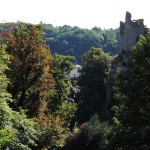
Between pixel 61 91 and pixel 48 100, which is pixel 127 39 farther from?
pixel 48 100

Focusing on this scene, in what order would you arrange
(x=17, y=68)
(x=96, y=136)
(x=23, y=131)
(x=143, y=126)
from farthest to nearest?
(x=96, y=136) → (x=17, y=68) → (x=143, y=126) → (x=23, y=131)

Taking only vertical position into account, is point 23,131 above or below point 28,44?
below

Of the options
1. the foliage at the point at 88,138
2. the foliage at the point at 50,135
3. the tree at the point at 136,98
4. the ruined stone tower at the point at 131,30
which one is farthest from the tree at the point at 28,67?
the ruined stone tower at the point at 131,30

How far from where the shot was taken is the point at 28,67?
102ft

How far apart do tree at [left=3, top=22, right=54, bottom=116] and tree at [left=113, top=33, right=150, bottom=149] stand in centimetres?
871

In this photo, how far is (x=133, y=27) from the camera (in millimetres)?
56875

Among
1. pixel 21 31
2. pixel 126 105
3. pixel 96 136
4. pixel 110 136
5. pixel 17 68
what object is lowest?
pixel 96 136

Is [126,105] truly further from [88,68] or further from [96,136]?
[88,68]

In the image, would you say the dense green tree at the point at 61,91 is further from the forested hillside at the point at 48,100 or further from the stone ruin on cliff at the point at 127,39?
the stone ruin on cliff at the point at 127,39

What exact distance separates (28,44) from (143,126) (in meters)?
12.9

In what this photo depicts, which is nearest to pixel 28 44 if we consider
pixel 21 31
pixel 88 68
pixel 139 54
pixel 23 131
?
pixel 21 31

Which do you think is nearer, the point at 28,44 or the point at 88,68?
the point at 28,44

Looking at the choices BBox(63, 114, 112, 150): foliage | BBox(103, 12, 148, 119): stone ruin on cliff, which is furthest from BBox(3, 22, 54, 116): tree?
BBox(103, 12, 148, 119): stone ruin on cliff

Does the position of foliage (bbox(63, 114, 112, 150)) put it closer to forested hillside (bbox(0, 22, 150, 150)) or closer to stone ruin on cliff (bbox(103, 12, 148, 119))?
forested hillside (bbox(0, 22, 150, 150))
